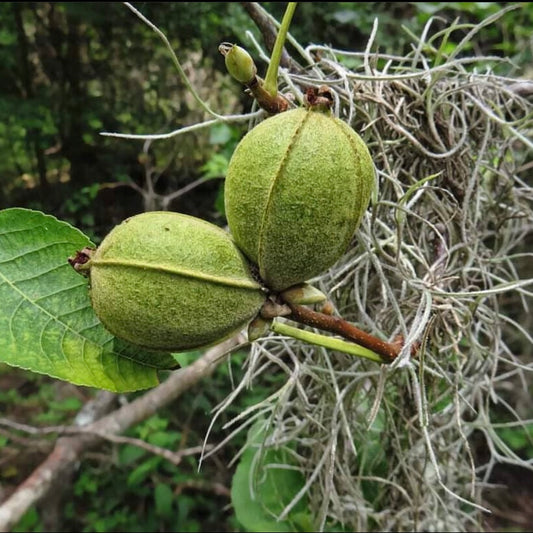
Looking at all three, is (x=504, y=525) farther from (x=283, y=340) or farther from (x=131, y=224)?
(x=131, y=224)

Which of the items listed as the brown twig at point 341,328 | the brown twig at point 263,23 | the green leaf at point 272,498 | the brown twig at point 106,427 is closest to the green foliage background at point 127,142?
the brown twig at point 106,427

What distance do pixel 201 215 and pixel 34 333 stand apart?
6.44ft

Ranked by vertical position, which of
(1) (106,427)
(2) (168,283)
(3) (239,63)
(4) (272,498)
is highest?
(3) (239,63)

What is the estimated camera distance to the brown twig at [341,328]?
0.52m

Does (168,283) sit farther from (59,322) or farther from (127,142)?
(127,142)

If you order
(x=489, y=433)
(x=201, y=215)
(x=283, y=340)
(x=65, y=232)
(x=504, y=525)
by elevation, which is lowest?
(x=504, y=525)

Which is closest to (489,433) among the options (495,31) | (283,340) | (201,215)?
(283,340)

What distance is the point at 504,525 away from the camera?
1.82 m

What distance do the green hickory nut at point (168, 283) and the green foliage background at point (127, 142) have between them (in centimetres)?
131

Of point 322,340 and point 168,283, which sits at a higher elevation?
point 168,283

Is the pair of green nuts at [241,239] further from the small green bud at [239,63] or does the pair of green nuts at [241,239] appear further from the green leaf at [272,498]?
the green leaf at [272,498]

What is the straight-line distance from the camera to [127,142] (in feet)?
8.73

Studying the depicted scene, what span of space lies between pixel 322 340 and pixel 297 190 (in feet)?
0.55

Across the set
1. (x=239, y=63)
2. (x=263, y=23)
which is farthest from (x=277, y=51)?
(x=263, y=23)
